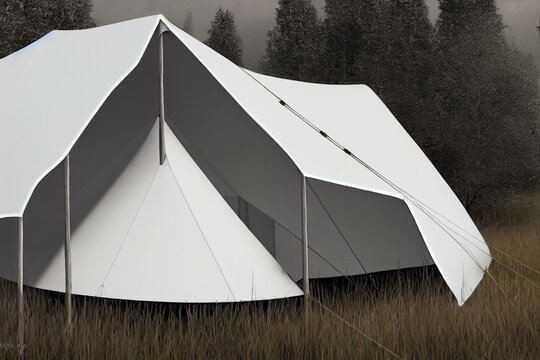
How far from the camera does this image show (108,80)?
18.6 feet

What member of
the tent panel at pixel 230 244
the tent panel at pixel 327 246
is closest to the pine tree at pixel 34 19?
the tent panel at pixel 327 246

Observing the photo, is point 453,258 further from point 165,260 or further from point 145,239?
point 145,239

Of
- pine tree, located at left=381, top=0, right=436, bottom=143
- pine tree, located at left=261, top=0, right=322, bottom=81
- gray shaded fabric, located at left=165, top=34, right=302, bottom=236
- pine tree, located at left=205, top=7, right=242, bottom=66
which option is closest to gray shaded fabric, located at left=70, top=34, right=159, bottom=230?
gray shaded fabric, located at left=165, top=34, right=302, bottom=236

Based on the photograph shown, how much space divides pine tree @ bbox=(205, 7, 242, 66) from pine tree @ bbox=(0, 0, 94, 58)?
16.3 meters

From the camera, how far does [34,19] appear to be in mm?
20891

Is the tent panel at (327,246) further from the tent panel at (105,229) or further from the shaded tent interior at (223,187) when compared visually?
the tent panel at (105,229)

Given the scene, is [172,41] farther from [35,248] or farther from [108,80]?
[35,248]

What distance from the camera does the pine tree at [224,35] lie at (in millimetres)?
38906

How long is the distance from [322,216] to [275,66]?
85.2ft

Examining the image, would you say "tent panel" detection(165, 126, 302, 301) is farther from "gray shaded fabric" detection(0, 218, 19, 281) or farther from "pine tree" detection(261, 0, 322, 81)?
"pine tree" detection(261, 0, 322, 81)

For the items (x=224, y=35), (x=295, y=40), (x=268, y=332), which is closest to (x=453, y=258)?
(x=268, y=332)

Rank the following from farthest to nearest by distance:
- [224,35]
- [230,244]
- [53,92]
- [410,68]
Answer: [224,35], [410,68], [53,92], [230,244]

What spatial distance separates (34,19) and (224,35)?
1945cm

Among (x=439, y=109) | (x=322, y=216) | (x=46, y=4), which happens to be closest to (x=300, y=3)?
(x=46, y=4)
